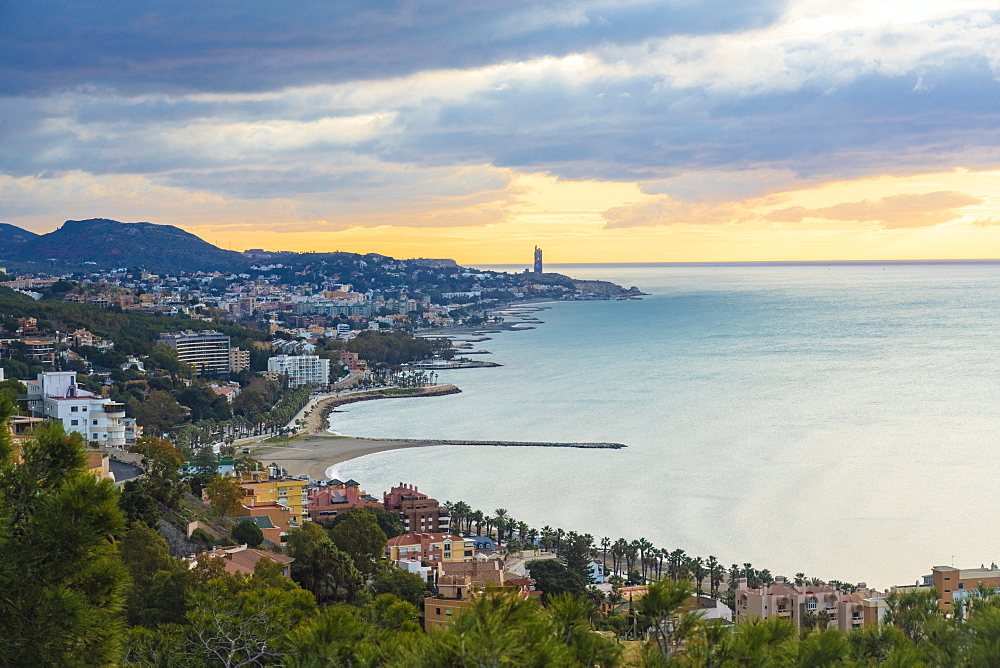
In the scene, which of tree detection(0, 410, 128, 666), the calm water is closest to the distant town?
tree detection(0, 410, 128, 666)

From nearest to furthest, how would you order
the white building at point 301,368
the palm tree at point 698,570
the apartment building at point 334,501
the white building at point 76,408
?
the palm tree at point 698,570 < the apartment building at point 334,501 < the white building at point 76,408 < the white building at point 301,368

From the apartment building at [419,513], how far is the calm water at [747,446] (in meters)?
1.42

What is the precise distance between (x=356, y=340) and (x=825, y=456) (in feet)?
95.0

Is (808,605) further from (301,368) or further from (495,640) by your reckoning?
(301,368)

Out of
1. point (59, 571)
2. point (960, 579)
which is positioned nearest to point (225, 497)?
point (960, 579)

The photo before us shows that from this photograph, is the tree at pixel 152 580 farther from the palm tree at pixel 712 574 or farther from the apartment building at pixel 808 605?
the palm tree at pixel 712 574

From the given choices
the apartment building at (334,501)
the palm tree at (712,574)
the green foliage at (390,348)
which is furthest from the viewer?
the green foliage at (390,348)

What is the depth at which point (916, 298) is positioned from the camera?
234 feet

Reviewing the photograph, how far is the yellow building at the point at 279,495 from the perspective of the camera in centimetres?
1423

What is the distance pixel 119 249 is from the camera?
10012cm

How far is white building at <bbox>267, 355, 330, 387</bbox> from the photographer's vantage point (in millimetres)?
36031

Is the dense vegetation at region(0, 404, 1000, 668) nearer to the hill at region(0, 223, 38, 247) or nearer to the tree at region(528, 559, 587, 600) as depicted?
the tree at region(528, 559, 587, 600)

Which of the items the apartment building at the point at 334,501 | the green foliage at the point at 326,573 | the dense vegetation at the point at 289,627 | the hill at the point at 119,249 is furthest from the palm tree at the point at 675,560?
the hill at the point at 119,249

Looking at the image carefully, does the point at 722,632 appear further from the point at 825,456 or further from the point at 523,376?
the point at 523,376
